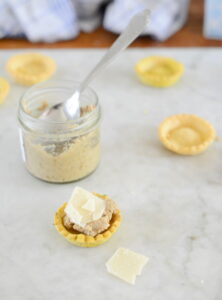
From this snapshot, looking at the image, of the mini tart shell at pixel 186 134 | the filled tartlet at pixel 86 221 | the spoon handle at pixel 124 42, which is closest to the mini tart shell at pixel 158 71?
the mini tart shell at pixel 186 134

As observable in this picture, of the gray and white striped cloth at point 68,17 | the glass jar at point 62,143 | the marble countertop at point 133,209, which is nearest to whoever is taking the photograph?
the marble countertop at point 133,209

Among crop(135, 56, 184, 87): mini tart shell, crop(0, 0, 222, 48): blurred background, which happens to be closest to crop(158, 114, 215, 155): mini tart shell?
crop(135, 56, 184, 87): mini tart shell

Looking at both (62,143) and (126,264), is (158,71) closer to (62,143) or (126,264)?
(62,143)

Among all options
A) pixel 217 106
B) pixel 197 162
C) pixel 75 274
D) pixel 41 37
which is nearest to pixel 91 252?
pixel 75 274

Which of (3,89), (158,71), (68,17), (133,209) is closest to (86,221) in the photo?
(133,209)

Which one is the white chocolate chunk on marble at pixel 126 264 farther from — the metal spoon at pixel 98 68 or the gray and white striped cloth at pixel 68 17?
the gray and white striped cloth at pixel 68 17

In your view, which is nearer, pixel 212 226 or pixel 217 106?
pixel 212 226

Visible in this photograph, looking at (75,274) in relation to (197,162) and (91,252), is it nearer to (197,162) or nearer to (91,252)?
(91,252)
